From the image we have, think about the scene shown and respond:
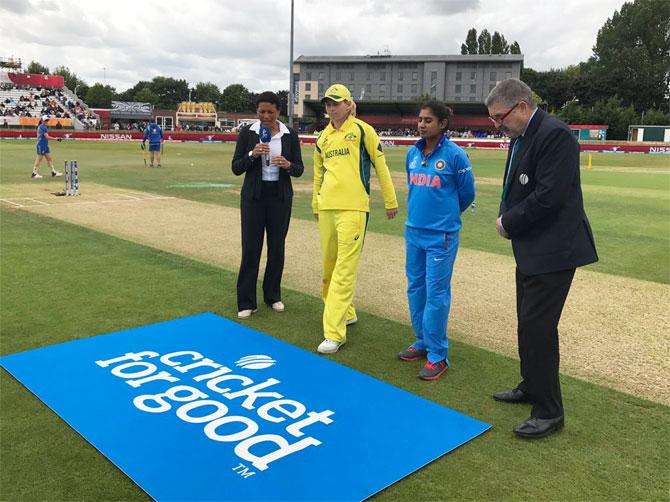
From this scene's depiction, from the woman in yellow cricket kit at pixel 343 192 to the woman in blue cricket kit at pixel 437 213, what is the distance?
56cm

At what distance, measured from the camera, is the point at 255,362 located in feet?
14.7

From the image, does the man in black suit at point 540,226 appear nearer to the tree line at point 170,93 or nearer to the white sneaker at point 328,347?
the white sneaker at point 328,347

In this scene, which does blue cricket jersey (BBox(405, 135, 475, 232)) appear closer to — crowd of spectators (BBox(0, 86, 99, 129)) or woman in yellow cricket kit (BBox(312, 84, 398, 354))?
woman in yellow cricket kit (BBox(312, 84, 398, 354))

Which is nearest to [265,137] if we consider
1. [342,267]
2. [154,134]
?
[342,267]

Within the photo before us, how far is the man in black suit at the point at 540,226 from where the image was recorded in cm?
327

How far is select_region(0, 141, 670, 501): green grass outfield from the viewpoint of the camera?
297 centimetres

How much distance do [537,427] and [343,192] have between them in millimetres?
2310

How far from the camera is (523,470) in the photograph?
3119mm

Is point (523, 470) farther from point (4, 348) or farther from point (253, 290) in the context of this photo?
point (4, 348)

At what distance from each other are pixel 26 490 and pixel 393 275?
5.13m

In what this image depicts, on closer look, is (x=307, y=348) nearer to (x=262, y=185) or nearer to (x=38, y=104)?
(x=262, y=185)

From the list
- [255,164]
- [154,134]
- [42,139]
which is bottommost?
[255,164]

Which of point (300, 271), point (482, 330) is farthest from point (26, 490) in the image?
point (300, 271)

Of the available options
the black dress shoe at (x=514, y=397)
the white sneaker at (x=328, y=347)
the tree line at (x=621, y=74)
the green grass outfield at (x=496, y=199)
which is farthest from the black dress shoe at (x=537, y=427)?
→ the tree line at (x=621, y=74)
